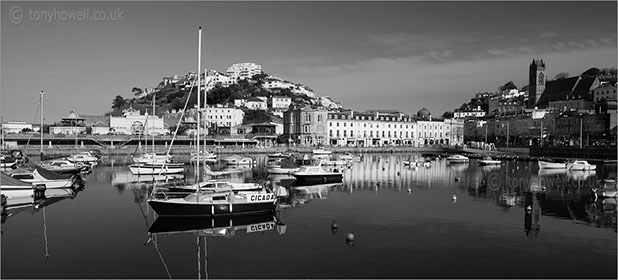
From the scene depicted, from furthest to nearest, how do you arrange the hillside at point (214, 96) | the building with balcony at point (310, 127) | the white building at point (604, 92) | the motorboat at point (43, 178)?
the hillside at point (214, 96) → the white building at point (604, 92) → the building with balcony at point (310, 127) → the motorboat at point (43, 178)

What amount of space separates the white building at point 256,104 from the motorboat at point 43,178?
120m

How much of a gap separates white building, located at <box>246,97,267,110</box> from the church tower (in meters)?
81.3

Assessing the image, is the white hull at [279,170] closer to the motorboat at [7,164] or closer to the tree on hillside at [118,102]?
the motorboat at [7,164]

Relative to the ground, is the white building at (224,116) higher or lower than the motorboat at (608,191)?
higher

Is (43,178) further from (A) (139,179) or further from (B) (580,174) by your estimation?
(B) (580,174)

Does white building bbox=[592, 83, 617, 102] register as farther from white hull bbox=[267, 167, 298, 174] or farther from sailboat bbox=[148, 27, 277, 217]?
sailboat bbox=[148, 27, 277, 217]

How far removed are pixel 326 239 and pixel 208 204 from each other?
18.9ft

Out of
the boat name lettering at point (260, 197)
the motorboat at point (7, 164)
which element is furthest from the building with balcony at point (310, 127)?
the boat name lettering at point (260, 197)

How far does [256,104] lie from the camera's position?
154m

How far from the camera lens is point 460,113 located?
155125 millimetres

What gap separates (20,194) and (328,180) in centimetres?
2168

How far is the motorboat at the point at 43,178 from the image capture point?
101 feet

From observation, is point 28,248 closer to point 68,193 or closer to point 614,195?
point 68,193

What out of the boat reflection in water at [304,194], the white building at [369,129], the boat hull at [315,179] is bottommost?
the boat reflection in water at [304,194]
